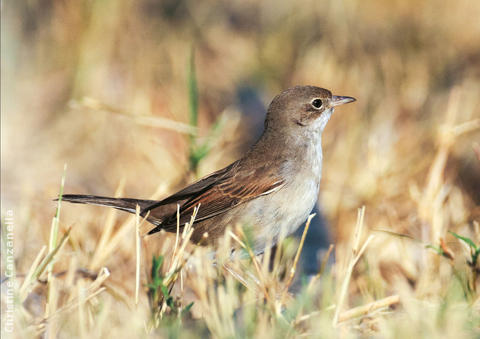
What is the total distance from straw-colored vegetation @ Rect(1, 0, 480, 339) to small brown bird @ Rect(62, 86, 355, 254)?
0.19 m

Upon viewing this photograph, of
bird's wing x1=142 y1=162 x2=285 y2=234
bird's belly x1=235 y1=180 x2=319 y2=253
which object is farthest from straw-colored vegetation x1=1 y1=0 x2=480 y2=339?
bird's wing x1=142 y1=162 x2=285 y2=234

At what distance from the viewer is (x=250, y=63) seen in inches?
310

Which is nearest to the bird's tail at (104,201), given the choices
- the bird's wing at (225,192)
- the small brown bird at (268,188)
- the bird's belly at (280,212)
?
the small brown bird at (268,188)

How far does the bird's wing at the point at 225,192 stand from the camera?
182 inches

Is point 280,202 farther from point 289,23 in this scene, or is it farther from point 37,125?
point 289,23

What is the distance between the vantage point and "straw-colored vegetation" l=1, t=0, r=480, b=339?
3471mm

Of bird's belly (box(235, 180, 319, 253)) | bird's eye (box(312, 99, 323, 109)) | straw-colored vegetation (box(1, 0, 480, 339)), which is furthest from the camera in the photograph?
bird's eye (box(312, 99, 323, 109))

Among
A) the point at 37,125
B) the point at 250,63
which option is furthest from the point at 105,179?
the point at 250,63

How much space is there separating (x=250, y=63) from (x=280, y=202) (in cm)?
365

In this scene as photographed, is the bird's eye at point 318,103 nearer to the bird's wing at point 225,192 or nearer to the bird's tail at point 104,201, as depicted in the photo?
the bird's wing at point 225,192

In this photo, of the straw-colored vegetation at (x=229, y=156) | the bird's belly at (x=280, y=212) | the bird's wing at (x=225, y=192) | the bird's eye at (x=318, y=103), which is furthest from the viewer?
the bird's eye at (x=318, y=103)

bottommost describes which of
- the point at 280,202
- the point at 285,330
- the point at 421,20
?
the point at 285,330

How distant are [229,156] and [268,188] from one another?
199cm

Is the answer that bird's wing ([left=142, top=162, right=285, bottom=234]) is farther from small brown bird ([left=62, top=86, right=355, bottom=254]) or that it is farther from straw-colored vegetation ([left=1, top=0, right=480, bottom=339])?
straw-colored vegetation ([left=1, top=0, right=480, bottom=339])
